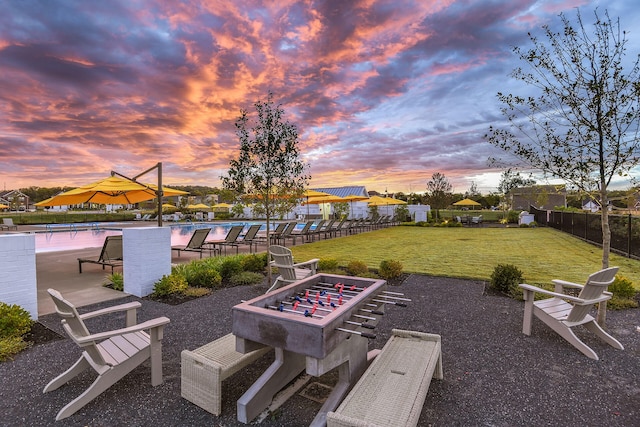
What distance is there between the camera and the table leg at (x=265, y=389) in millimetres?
2309

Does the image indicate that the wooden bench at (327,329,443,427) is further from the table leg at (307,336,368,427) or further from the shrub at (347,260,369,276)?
the shrub at (347,260,369,276)

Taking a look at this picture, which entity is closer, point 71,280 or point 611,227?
point 71,280

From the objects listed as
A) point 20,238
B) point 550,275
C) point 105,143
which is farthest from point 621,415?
point 105,143

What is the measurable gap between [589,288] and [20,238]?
→ 23.0ft

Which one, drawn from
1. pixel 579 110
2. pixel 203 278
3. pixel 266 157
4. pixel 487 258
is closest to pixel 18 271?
pixel 203 278

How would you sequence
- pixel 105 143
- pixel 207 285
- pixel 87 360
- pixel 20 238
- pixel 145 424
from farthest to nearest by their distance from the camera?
pixel 105 143 → pixel 207 285 → pixel 20 238 → pixel 87 360 → pixel 145 424

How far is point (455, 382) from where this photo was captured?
2.92 meters

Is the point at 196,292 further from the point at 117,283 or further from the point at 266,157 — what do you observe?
the point at 266,157

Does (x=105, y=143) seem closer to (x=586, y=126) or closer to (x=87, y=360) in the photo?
(x=87, y=360)

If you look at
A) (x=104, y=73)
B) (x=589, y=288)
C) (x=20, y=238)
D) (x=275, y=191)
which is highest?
(x=104, y=73)

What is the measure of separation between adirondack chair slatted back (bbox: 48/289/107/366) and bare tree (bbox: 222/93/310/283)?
13.1ft

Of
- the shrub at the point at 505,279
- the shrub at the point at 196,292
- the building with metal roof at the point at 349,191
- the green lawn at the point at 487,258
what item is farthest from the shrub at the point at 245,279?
the building with metal roof at the point at 349,191

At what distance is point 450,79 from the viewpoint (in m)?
10.9

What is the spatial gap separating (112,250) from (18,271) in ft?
10.8
